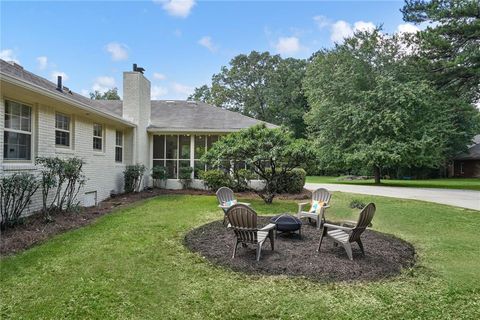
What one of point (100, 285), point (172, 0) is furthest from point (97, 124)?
point (100, 285)

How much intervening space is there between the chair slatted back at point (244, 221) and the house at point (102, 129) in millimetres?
4832

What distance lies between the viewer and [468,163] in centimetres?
3544

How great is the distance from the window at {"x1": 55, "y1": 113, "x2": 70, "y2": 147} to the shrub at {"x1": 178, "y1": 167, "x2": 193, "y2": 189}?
20.3 ft

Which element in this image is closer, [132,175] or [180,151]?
[132,175]

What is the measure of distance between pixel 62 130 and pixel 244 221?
6893mm

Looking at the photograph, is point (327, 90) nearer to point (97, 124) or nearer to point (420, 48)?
point (420, 48)

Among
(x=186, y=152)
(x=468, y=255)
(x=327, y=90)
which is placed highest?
(x=327, y=90)

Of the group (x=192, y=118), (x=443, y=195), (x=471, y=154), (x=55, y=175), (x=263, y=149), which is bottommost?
(x=443, y=195)

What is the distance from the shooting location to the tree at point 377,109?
19.1 meters

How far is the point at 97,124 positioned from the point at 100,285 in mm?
8526

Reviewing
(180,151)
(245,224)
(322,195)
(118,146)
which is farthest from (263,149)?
(118,146)

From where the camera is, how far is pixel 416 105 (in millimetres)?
19406

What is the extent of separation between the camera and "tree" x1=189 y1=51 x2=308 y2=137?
40.6m

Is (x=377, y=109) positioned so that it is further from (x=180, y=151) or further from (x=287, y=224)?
(x=287, y=224)
